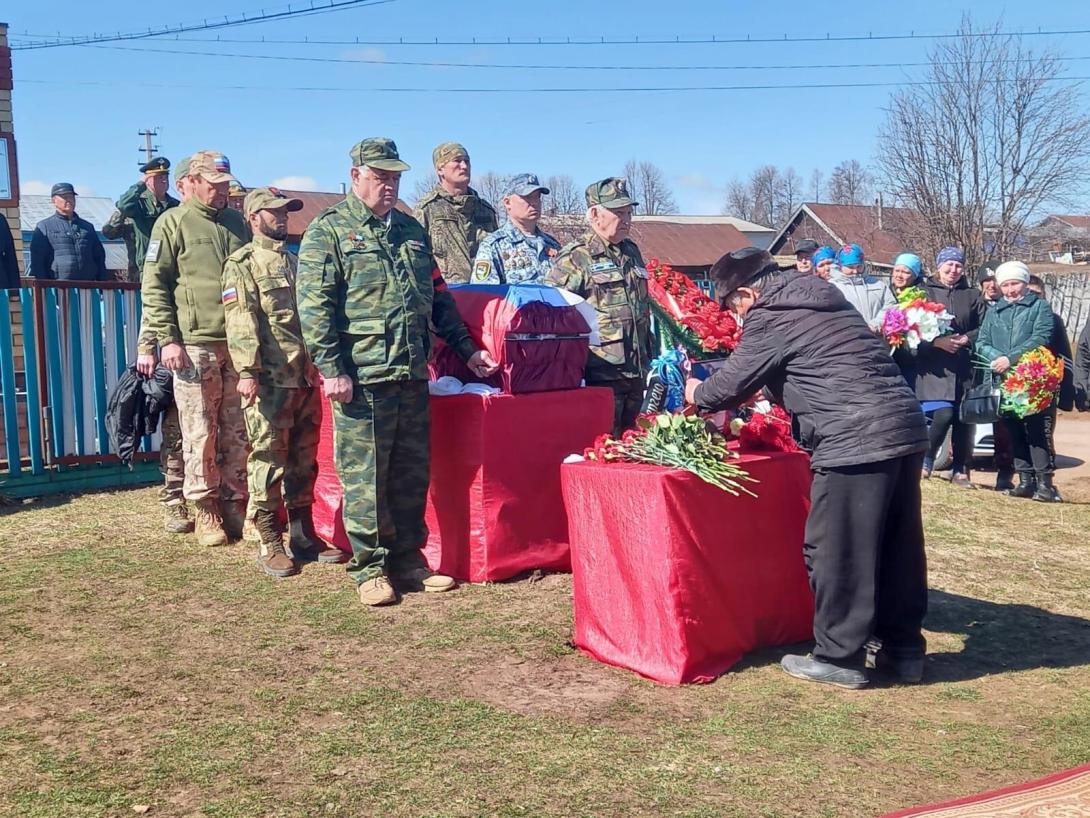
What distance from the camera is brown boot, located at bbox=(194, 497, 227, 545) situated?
653cm

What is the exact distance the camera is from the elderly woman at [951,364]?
357 inches

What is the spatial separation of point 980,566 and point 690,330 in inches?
98.5

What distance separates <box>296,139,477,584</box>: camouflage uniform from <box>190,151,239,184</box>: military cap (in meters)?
1.14

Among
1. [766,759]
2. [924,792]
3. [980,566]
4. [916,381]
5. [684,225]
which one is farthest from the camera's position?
[684,225]

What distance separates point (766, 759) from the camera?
3670 mm

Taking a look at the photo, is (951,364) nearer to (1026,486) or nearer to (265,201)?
(1026,486)

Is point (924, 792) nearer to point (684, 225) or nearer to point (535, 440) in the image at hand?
point (535, 440)

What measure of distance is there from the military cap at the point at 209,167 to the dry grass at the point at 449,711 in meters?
2.20

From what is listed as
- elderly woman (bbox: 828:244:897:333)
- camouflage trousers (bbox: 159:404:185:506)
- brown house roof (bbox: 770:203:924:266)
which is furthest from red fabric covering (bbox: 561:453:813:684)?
brown house roof (bbox: 770:203:924:266)

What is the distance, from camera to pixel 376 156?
539 cm

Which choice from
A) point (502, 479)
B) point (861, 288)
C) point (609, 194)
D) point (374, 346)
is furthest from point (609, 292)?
point (861, 288)

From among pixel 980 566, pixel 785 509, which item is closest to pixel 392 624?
pixel 785 509

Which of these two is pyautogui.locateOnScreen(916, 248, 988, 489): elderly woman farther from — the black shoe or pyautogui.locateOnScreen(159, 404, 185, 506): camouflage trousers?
pyautogui.locateOnScreen(159, 404, 185, 506): camouflage trousers

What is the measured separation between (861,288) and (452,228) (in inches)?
153
